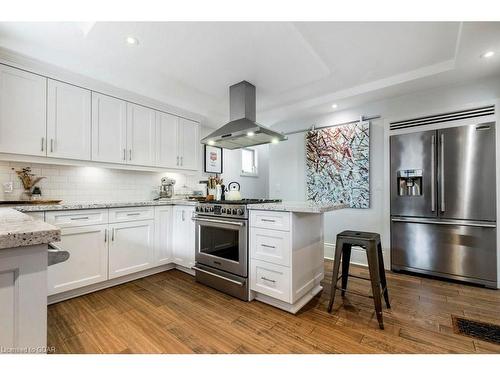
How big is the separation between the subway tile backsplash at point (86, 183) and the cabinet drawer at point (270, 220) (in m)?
2.03

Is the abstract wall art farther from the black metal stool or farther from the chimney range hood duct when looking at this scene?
the black metal stool

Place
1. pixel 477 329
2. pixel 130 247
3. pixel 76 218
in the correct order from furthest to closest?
pixel 130 247 → pixel 76 218 → pixel 477 329

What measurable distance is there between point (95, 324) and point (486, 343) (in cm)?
286

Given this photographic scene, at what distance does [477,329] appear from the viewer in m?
1.78

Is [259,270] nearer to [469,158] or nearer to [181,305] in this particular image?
[181,305]

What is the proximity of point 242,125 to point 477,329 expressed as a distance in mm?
2737

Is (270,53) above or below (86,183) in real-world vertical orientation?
above

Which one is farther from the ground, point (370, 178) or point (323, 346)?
point (370, 178)

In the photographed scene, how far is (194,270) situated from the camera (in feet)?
9.50

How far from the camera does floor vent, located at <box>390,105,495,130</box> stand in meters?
2.57

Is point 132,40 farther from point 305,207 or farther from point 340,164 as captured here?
point 340,164

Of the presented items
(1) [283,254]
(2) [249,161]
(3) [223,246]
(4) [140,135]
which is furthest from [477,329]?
(2) [249,161]

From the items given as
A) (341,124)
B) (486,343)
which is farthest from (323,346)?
(341,124)

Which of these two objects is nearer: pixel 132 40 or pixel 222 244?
pixel 132 40
